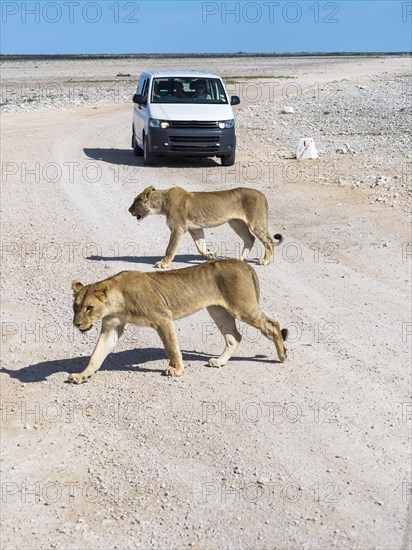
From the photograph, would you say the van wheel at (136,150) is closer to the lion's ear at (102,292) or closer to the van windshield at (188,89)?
the van windshield at (188,89)

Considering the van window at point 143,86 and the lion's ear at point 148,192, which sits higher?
the lion's ear at point 148,192

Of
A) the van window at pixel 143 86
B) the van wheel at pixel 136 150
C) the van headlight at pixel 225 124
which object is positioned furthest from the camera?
the van wheel at pixel 136 150

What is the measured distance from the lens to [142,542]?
5.95 metres

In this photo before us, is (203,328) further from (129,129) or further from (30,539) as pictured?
(129,129)

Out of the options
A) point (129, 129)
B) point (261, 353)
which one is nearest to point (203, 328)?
point (261, 353)

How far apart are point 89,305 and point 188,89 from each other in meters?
14.8

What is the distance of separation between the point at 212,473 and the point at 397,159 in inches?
651

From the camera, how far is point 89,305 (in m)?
8.12

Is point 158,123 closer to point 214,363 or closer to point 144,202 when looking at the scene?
point 144,202

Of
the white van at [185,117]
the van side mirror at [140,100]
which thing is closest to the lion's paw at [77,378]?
the white van at [185,117]

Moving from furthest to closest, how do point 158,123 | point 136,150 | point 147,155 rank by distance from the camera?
point 136,150, point 147,155, point 158,123

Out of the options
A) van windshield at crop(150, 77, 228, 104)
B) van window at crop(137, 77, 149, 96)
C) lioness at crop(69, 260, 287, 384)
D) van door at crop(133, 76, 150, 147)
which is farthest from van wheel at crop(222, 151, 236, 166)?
lioness at crop(69, 260, 287, 384)

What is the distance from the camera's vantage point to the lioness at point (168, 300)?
828cm

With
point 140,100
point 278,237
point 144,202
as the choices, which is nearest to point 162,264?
point 144,202
